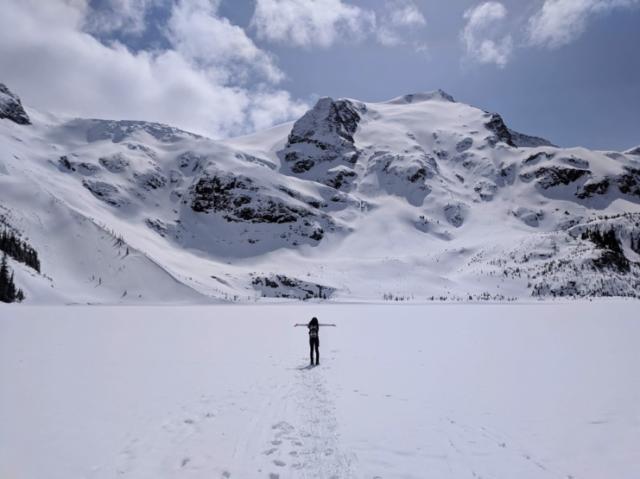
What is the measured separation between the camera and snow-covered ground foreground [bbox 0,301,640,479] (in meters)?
7.71

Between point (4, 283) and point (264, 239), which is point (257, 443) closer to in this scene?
point (4, 283)

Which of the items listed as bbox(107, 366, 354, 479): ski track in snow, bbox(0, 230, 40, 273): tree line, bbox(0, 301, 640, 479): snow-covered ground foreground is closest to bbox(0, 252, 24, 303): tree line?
bbox(0, 230, 40, 273): tree line

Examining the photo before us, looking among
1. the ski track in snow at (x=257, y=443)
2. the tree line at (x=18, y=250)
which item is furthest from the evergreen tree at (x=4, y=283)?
the ski track in snow at (x=257, y=443)

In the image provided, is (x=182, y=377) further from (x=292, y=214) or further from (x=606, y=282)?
(x=292, y=214)

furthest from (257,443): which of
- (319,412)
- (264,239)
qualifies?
(264,239)

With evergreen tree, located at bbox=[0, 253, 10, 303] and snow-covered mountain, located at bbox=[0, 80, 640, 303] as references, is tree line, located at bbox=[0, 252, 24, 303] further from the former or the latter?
snow-covered mountain, located at bbox=[0, 80, 640, 303]

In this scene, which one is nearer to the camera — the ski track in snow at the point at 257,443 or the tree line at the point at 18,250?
the ski track in snow at the point at 257,443

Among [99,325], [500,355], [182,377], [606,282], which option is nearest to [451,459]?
[182,377]

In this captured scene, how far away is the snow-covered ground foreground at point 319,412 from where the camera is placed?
771 centimetres

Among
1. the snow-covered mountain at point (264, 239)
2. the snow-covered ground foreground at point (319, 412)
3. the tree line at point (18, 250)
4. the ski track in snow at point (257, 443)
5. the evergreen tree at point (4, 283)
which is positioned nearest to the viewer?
the ski track in snow at point (257, 443)

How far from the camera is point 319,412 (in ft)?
36.3

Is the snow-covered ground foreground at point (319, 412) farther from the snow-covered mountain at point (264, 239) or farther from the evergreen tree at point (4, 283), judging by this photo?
the snow-covered mountain at point (264, 239)

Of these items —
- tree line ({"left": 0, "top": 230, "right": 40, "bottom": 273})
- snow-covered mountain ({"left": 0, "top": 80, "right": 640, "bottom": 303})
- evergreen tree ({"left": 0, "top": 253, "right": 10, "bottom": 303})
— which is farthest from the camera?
snow-covered mountain ({"left": 0, "top": 80, "right": 640, "bottom": 303})

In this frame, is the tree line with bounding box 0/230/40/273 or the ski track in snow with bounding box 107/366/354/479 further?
the tree line with bounding box 0/230/40/273
